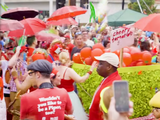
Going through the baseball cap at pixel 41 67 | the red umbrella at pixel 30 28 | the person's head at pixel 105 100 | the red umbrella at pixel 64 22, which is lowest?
the person's head at pixel 105 100

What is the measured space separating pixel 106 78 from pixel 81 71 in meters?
2.27

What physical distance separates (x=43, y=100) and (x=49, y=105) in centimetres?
8

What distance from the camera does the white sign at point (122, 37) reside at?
564cm

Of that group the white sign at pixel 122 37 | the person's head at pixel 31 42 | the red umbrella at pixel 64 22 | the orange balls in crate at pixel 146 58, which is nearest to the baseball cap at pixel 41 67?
the white sign at pixel 122 37

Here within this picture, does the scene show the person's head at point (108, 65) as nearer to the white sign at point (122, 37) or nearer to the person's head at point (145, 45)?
the white sign at point (122, 37)

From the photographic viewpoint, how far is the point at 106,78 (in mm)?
4148

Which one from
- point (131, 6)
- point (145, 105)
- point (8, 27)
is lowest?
point (145, 105)

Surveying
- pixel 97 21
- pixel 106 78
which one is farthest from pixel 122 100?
pixel 97 21

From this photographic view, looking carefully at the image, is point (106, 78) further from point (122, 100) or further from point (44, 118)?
point (122, 100)

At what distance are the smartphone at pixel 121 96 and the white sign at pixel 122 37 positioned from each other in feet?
13.4

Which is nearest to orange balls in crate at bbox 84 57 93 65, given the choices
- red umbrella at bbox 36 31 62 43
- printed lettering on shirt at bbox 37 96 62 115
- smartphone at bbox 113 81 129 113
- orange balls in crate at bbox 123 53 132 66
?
orange balls in crate at bbox 123 53 132 66

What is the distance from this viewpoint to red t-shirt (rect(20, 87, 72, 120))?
305cm

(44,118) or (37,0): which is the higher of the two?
(37,0)

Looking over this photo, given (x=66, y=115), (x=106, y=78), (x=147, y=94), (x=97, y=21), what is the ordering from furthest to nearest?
1. (x=97, y=21)
2. (x=147, y=94)
3. (x=106, y=78)
4. (x=66, y=115)
